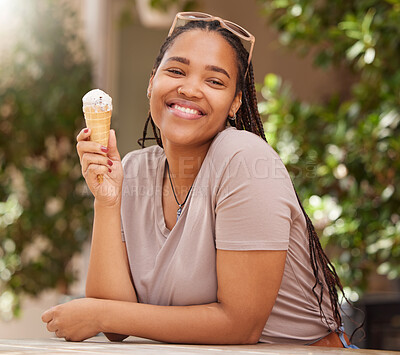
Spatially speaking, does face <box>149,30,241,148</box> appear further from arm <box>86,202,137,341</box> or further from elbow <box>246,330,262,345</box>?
elbow <box>246,330,262,345</box>

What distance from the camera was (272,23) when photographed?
300 centimetres

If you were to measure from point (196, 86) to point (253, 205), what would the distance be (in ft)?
1.13

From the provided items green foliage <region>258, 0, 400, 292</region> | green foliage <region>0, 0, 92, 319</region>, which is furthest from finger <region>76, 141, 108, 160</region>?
green foliage <region>0, 0, 92, 319</region>

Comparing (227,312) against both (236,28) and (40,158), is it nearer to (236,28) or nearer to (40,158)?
(236,28)

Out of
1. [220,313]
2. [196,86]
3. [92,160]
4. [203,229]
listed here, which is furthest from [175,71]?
[220,313]

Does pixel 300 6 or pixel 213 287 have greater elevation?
pixel 300 6

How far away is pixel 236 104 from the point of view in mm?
1513

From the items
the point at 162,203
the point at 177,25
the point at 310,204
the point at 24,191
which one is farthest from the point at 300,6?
the point at 24,191

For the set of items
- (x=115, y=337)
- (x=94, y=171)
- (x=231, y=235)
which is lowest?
(x=115, y=337)

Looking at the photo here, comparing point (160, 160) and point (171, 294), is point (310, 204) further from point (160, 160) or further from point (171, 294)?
point (171, 294)

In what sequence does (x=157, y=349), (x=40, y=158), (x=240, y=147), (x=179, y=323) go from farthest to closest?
(x=40, y=158) < (x=240, y=147) < (x=179, y=323) < (x=157, y=349)

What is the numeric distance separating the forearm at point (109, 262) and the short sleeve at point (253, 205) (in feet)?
0.96

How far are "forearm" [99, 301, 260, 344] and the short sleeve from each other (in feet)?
0.47

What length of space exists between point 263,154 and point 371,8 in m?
1.52
